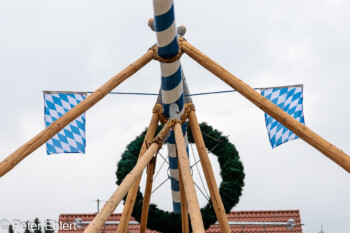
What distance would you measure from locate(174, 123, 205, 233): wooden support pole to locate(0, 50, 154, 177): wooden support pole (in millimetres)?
1289

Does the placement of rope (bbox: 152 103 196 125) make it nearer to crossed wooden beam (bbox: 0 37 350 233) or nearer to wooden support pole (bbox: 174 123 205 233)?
crossed wooden beam (bbox: 0 37 350 233)

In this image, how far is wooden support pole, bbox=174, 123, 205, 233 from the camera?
7.94m

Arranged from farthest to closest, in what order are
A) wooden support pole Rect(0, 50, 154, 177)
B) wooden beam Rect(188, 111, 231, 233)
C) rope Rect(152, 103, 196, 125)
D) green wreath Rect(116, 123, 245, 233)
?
green wreath Rect(116, 123, 245, 233), rope Rect(152, 103, 196, 125), wooden beam Rect(188, 111, 231, 233), wooden support pole Rect(0, 50, 154, 177)

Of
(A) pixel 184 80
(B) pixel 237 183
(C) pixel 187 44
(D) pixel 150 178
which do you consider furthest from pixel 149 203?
(C) pixel 187 44

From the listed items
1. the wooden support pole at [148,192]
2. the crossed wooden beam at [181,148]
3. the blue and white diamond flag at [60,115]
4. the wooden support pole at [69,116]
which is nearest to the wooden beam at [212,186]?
the crossed wooden beam at [181,148]

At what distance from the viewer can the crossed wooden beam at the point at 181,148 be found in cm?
794

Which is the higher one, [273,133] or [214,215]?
[273,133]

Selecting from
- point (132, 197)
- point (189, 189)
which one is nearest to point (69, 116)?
point (189, 189)

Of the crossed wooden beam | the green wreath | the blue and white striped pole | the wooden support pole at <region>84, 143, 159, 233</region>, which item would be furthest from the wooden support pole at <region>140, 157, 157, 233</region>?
the wooden support pole at <region>84, 143, 159, 233</region>

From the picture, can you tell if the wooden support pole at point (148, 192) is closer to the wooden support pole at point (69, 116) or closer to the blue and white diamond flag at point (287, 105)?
the wooden support pole at point (69, 116)

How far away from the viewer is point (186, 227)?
34.7 ft

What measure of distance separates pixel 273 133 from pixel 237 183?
3.66 ft

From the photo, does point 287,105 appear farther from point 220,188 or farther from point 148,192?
point 148,192

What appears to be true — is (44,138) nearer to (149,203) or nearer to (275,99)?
(149,203)
